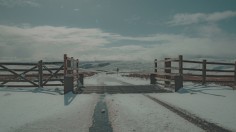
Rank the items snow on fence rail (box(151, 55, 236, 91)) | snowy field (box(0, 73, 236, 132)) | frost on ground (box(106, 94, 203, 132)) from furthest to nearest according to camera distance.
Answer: snow on fence rail (box(151, 55, 236, 91)) → snowy field (box(0, 73, 236, 132)) → frost on ground (box(106, 94, 203, 132))

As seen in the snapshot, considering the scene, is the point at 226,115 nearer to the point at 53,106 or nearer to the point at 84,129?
the point at 84,129

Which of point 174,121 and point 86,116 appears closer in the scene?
point 174,121

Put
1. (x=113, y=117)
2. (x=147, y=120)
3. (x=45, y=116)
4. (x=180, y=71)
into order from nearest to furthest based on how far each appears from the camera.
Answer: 1. (x=147, y=120)
2. (x=113, y=117)
3. (x=45, y=116)
4. (x=180, y=71)

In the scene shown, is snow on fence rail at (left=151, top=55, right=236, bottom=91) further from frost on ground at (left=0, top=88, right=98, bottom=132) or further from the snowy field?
frost on ground at (left=0, top=88, right=98, bottom=132)

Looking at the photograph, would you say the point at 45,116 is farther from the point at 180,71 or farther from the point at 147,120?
the point at 180,71

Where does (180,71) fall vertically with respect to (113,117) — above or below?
above

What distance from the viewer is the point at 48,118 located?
6.27m

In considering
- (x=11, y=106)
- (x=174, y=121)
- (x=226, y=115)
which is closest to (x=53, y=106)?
(x=11, y=106)

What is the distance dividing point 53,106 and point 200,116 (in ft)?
15.2

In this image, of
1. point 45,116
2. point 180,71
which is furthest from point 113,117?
point 180,71

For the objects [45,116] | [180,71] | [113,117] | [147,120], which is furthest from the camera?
[180,71]

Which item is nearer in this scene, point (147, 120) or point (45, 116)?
point (147, 120)

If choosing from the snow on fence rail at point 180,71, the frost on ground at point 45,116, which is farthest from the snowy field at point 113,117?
the snow on fence rail at point 180,71

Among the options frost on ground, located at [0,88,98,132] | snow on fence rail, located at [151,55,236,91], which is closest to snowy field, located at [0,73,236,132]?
frost on ground, located at [0,88,98,132]
